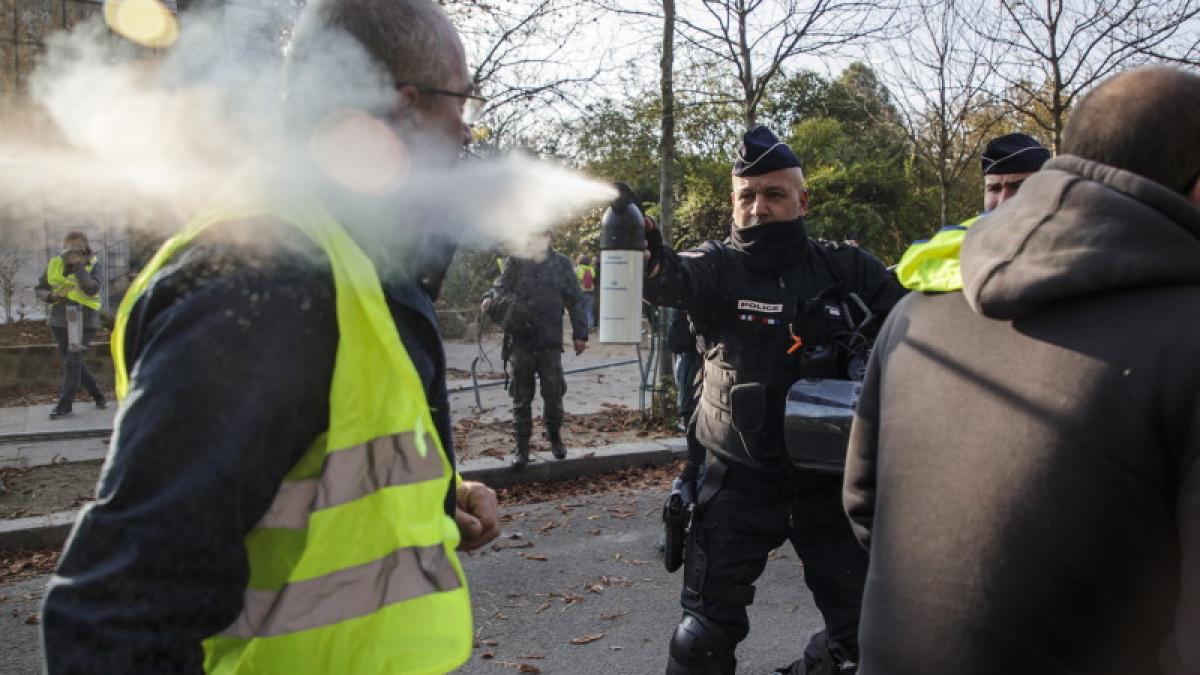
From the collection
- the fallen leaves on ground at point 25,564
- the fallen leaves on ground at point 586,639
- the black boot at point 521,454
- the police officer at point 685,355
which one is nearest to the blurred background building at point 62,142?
the police officer at point 685,355

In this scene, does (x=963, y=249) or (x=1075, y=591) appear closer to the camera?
(x=1075, y=591)

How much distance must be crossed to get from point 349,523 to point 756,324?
2.34 metres

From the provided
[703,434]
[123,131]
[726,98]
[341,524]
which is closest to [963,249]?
[341,524]

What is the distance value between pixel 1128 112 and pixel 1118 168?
0.33ft

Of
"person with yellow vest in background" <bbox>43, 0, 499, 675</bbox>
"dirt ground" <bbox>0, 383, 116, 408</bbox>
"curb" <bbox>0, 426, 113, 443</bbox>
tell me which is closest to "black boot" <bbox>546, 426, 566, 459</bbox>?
"curb" <bbox>0, 426, 113, 443</bbox>

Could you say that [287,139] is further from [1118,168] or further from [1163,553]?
[1163,553]

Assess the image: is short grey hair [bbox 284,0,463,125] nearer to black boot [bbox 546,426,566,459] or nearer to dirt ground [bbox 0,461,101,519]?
dirt ground [bbox 0,461,101,519]

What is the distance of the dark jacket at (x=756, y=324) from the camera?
313 cm

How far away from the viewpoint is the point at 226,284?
1.02 meters

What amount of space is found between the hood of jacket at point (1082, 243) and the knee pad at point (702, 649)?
1.90m

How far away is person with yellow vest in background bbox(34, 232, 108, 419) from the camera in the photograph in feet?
28.0

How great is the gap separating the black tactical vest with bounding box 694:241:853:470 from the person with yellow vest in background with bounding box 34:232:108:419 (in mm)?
7719

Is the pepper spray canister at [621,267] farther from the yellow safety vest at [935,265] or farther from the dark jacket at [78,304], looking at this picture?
the dark jacket at [78,304]

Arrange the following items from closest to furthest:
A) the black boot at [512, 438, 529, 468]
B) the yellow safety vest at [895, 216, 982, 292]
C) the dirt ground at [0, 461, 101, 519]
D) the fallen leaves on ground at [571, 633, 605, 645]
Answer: the yellow safety vest at [895, 216, 982, 292] → the fallen leaves on ground at [571, 633, 605, 645] → the dirt ground at [0, 461, 101, 519] → the black boot at [512, 438, 529, 468]
